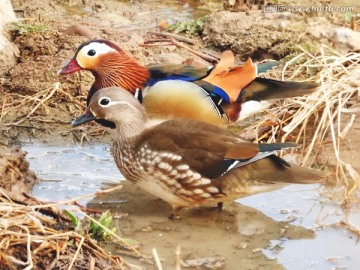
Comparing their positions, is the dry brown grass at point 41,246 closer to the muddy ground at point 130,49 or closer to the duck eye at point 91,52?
the muddy ground at point 130,49

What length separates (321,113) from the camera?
685 cm

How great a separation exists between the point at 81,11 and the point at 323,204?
13.3ft

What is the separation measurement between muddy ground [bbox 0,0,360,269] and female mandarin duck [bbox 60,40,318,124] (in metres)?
0.47

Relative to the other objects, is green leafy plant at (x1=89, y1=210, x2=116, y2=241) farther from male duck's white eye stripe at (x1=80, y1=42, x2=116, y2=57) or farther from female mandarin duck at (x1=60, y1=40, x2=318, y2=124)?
male duck's white eye stripe at (x1=80, y1=42, x2=116, y2=57)

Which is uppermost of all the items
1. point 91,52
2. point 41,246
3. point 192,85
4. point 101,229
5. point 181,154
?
point 91,52

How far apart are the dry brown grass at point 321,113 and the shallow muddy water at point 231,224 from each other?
59cm

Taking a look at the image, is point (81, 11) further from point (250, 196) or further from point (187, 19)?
point (250, 196)

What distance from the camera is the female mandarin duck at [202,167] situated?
5539 mm

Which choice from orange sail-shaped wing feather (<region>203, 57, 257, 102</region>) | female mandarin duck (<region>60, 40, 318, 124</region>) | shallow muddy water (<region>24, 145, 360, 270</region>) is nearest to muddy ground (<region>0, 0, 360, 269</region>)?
shallow muddy water (<region>24, 145, 360, 270</region>)

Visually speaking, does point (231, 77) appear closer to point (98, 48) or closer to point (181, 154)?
point (98, 48)

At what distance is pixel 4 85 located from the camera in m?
7.38

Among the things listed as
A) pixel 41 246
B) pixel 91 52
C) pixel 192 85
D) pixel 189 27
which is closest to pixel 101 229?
pixel 41 246

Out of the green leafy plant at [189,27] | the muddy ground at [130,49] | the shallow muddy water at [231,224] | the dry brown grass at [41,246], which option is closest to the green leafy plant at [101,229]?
the shallow muddy water at [231,224]

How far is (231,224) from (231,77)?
4.18 ft
